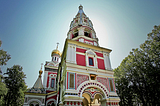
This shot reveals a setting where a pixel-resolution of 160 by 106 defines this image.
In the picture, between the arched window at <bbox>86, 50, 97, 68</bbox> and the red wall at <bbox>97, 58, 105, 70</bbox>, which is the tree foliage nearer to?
the red wall at <bbox>97, 58, 105, 70</bbox>

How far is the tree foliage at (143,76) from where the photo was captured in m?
12.1

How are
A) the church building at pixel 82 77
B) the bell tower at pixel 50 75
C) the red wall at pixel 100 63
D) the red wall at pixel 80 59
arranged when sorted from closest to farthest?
the church building at pixel 82 77 → the red wall at pixel 80 59 → the red wall at pixel 100 63 → the bell tower at pixel 50 75

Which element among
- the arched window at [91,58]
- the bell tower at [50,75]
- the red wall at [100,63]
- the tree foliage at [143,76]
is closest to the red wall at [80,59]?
the arched window at [91,58]

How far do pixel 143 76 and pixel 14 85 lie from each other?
18162 millimetres

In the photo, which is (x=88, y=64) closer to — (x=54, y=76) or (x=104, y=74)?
(x=104, y=74)

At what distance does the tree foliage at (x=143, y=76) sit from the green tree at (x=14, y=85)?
1538cm

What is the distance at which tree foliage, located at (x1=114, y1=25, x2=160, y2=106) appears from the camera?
1214 cm

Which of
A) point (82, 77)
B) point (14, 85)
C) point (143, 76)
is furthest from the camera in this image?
point (14, 85)

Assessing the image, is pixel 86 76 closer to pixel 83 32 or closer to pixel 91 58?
pixel 91 58

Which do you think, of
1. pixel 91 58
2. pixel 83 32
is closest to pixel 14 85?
pixel 91 58

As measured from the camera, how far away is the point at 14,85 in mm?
16234

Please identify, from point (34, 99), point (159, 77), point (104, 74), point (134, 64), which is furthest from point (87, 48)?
point (34, 99)

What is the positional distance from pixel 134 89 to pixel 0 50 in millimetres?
16999

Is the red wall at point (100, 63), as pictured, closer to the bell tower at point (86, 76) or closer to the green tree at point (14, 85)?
the bell tower at point (86, 76)
